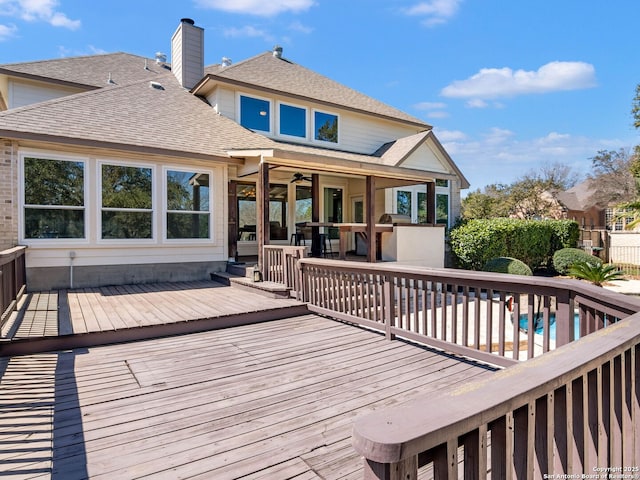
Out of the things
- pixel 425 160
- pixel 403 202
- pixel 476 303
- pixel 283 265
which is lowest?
pixel 476 303

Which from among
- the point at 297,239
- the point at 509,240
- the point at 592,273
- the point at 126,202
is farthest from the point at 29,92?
the point at 592,273

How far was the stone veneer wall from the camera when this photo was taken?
675cm

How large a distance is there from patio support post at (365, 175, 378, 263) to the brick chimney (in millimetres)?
6884

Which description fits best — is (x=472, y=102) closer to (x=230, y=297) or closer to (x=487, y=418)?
(x=230, y=297)

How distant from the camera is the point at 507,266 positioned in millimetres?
11219

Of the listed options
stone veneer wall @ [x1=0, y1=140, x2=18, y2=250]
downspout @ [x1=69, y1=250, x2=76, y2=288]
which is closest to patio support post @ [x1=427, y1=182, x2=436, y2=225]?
downspout @ [x1=69, y1=250, x2=76, y2=288]

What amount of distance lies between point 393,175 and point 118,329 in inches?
285

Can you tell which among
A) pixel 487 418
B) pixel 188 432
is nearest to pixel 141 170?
pixel 188 432

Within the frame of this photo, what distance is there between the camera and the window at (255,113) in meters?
10.8

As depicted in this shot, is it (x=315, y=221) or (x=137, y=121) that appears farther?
(x=315, y=221)

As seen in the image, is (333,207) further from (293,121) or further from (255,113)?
(255,113)

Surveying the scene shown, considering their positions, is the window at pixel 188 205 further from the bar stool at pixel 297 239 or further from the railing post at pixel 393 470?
the railing post at pixel 393 470

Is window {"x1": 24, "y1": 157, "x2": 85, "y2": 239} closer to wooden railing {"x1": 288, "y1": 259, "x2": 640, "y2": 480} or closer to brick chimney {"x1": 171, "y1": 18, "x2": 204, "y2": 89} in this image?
brick chimney {"x1": 171, "y1": 18, "x2": 204, "y2": 89}

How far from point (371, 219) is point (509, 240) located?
648 centimetres
